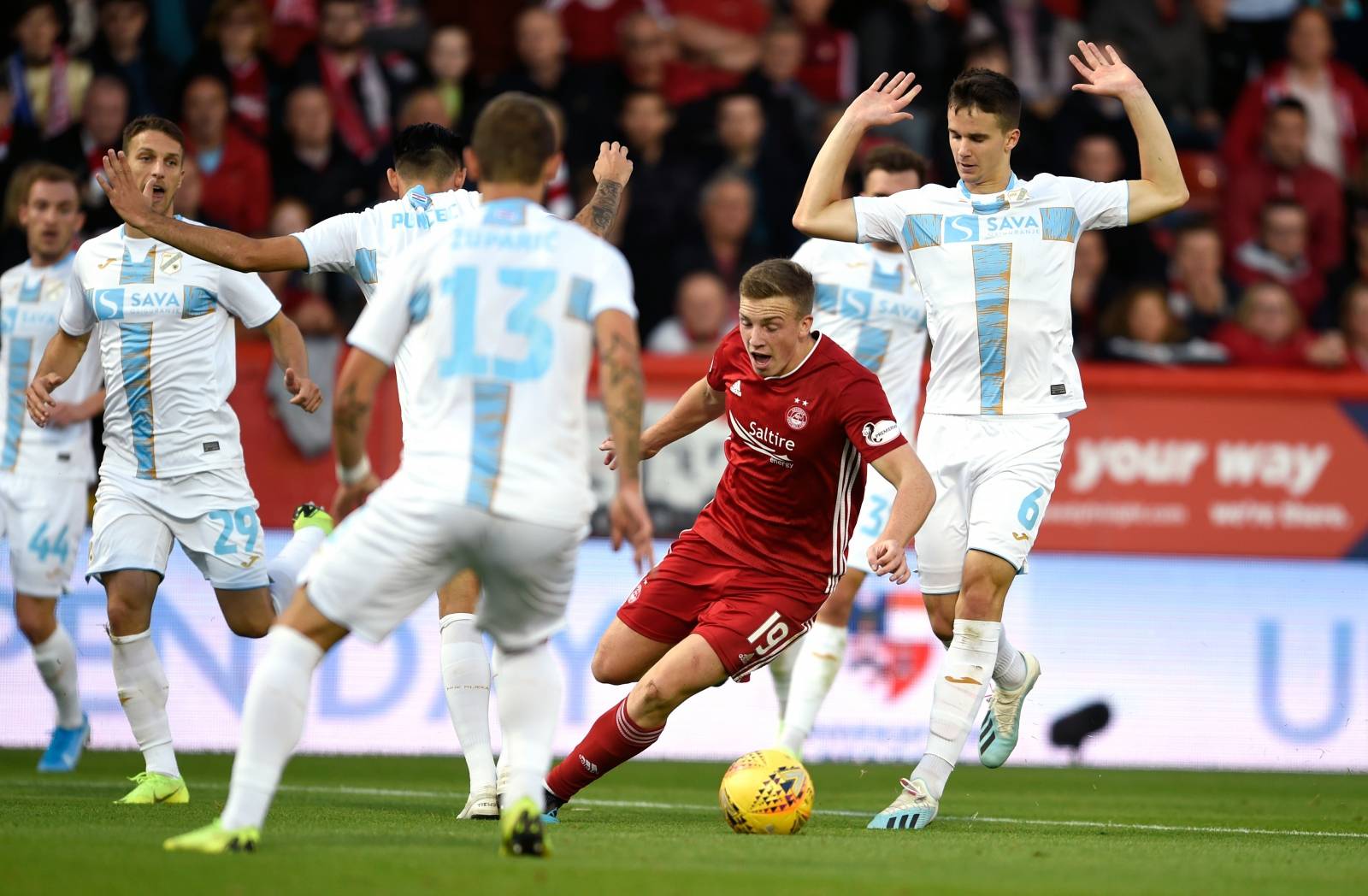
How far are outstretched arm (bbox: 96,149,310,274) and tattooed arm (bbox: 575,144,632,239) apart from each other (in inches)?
59.3

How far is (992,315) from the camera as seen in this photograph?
8.02 m

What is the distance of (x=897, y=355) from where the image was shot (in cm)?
1023

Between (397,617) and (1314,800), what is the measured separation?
6530 millimetres

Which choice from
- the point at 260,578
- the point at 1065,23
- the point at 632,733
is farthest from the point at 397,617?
the point at 1065,23

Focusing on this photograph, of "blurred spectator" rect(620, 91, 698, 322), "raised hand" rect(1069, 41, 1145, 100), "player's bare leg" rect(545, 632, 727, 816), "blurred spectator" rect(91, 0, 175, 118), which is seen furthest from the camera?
"blurred spectator" rect(620, 91, 698, 322)

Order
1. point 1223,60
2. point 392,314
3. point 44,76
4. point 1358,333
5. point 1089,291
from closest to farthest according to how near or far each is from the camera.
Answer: point 392,314
point 44,76
point 1089,291
point 1358,333
point 1223,60

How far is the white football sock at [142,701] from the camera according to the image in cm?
852

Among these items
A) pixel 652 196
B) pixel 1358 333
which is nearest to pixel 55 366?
pixel 652 196

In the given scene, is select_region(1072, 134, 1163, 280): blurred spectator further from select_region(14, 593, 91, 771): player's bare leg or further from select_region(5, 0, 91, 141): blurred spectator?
select_region(14, 593, 91, 771): player's bare leg

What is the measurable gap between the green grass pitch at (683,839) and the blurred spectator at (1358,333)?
14.9 feet

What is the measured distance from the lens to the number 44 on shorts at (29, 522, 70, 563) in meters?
10.7

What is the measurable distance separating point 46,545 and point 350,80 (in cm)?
531

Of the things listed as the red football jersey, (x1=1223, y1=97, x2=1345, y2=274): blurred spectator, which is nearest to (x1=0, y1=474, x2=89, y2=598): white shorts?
the red football jersey

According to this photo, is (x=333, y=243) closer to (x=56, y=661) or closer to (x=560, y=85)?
(x=56, y=661)
